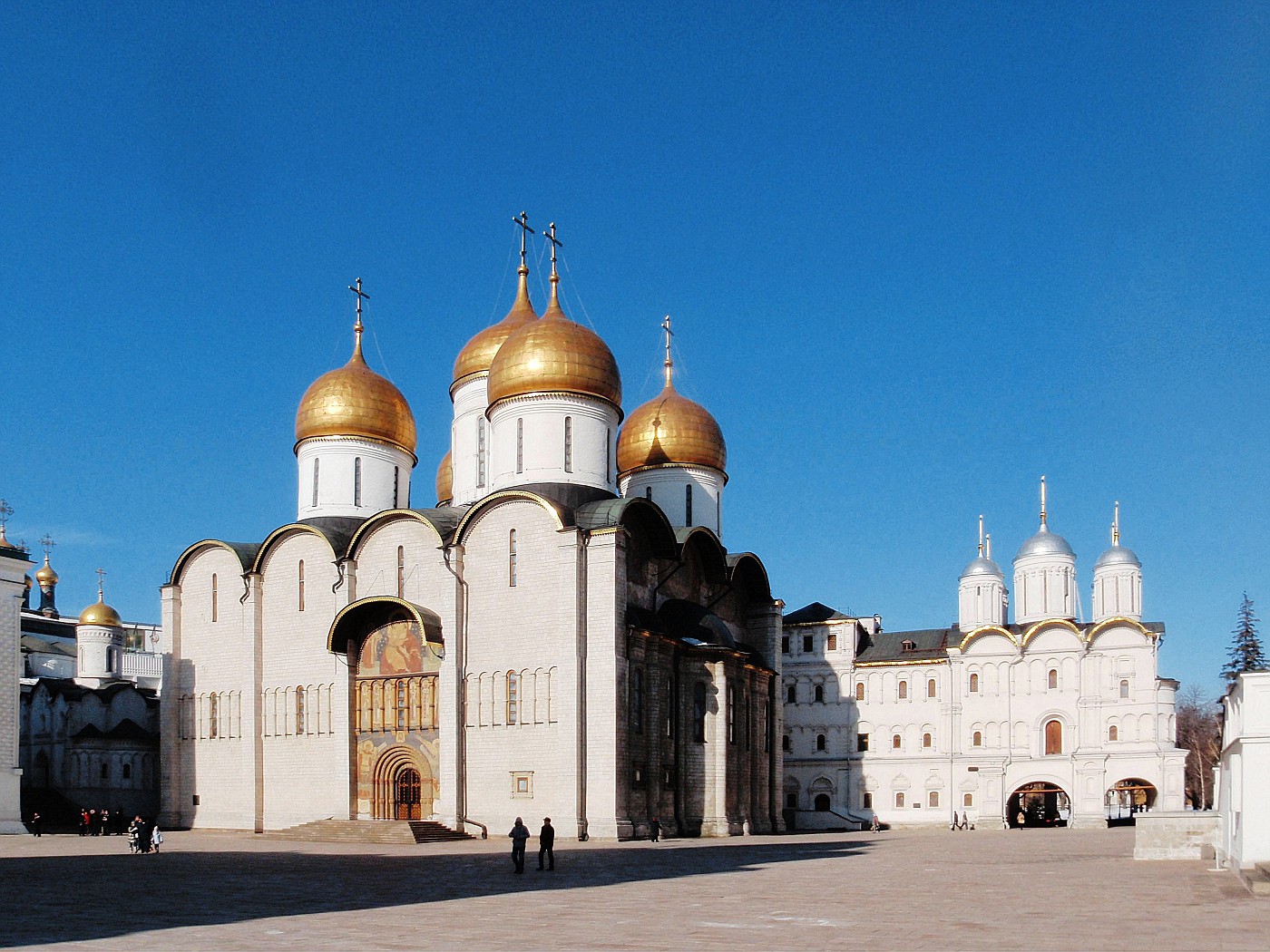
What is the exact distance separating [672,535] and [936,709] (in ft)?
58.0

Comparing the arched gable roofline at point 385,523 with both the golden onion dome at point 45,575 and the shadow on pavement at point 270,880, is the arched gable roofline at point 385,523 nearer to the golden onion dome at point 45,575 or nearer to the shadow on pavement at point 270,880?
the shadow on pavement at point 270,880

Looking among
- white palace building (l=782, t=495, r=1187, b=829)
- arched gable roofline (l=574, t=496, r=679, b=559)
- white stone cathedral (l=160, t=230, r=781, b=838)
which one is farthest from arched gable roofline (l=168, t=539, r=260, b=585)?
white palace building (l=782, t=495, r=1187, b=829)

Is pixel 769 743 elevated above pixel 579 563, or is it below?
below

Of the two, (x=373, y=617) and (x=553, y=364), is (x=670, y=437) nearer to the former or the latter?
(x=553, y=364)

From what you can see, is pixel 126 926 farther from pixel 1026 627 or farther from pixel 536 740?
pixel 1026 627

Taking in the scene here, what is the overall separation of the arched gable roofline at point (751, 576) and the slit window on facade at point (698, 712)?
17.6ft

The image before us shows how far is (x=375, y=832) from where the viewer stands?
28.5m

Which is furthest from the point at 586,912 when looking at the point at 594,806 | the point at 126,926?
the point at 594,806

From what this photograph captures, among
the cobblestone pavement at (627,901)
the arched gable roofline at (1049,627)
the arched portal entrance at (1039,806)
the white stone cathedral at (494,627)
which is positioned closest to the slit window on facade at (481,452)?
the white stone cathedral at (494,627)

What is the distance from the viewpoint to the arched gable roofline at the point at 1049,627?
43.0m

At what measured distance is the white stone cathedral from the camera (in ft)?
95.4

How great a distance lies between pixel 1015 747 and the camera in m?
43.5

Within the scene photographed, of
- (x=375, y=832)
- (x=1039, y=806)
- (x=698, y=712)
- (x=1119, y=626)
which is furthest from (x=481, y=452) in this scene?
(x=1039, y=806)

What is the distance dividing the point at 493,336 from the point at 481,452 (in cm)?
333
